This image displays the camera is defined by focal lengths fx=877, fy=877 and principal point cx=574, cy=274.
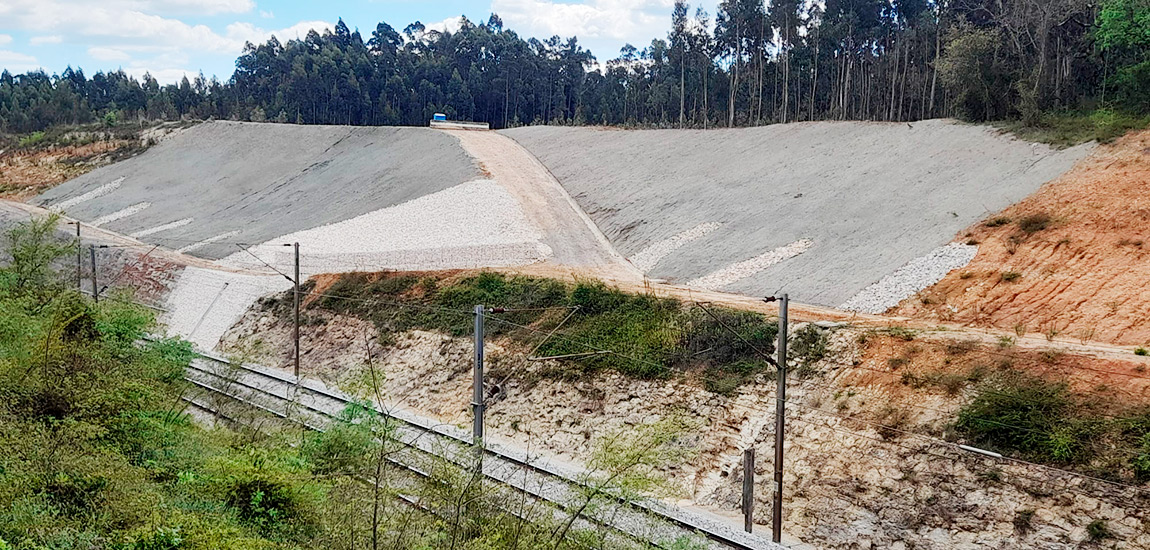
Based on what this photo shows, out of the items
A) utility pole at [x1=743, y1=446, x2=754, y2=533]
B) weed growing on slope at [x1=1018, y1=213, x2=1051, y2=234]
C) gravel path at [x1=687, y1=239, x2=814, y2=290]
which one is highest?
weed growing on slope at [x1=1018, y1=213, x2=1051, y2=234]

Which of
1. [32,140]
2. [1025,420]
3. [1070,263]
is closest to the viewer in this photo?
[1025,420]

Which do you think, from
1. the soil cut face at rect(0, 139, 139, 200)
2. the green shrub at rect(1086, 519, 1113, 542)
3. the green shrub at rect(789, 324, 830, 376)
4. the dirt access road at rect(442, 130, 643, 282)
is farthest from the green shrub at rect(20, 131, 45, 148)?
the green shrub at rect(1086, 519, 1113, 542)

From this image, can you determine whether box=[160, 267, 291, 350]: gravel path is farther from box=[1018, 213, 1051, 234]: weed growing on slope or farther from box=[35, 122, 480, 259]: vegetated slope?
box=[1018, 213, 1051, 234]: weed growing on slope

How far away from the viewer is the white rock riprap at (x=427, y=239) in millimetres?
45562

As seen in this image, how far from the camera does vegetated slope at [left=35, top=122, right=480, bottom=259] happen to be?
62.9 meters

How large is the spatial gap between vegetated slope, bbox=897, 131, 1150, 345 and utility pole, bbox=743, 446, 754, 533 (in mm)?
9608

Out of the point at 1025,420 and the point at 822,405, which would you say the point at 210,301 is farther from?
the point at 1025,420

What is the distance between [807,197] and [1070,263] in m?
17.9

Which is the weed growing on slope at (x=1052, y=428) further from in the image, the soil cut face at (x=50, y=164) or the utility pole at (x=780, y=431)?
the soil cut face at (x=50, y=164)

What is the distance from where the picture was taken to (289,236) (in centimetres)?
5706

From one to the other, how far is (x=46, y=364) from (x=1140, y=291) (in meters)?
28.9

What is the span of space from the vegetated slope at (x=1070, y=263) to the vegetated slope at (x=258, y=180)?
37228mm

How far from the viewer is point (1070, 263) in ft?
97.3

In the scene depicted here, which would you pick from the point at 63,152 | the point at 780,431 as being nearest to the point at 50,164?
the point at 63,152
